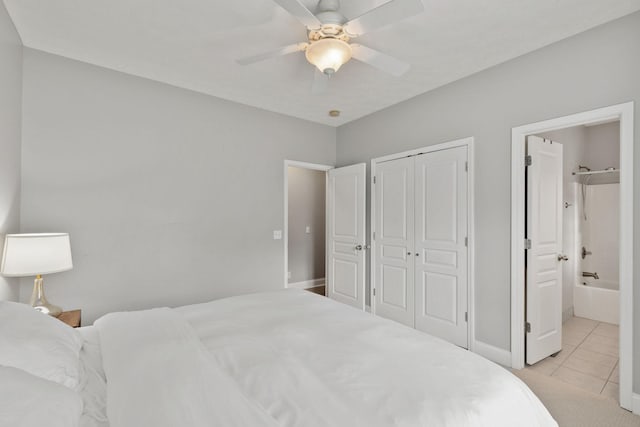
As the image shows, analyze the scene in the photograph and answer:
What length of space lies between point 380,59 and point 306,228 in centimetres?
398

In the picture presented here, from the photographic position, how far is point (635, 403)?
2.04 m

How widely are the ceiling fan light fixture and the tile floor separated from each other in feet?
9.91

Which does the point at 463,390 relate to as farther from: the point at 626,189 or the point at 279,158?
the point at 279,158

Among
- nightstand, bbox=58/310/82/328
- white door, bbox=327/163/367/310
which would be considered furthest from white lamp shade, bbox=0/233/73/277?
white door, bbox=327/163/367/310

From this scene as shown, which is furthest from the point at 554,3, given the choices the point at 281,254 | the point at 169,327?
the point at 281,254

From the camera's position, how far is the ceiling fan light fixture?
201 cm

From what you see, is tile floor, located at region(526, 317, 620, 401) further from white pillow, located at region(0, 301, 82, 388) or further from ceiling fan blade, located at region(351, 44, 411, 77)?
white pillow, located at region(0, 301, 82, 388)

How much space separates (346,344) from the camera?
4.86 ft

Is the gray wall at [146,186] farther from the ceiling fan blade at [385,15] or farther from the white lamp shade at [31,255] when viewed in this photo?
the ceiling fan blade at [385,15]

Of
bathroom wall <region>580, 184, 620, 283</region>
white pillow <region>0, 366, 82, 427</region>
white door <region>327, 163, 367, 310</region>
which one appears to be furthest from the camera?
bathroom wall <region>580, 184, 620, 283</region>

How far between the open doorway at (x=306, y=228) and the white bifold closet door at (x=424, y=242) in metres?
2.09

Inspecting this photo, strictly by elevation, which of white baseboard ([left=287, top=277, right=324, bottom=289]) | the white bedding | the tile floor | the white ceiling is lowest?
the tile floor

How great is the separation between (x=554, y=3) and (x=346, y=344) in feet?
8.20

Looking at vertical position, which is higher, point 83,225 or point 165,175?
point 165,175
